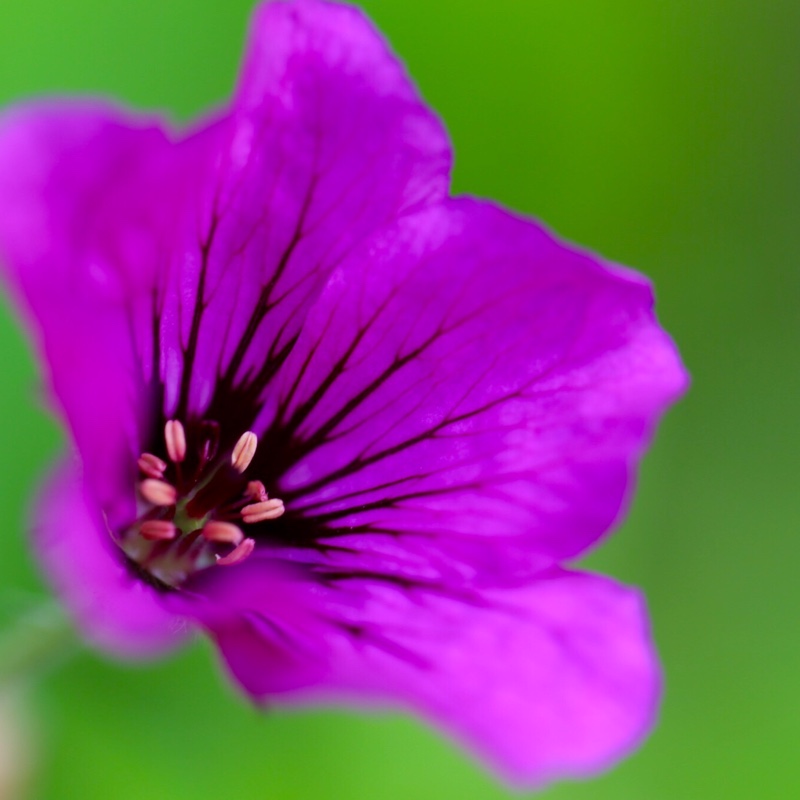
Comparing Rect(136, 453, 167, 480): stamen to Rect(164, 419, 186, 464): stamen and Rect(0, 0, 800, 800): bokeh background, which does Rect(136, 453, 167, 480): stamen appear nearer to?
Rect(164, 419, 186, 464): stamen

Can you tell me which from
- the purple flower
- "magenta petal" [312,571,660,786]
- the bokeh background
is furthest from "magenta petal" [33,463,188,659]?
the bokeh background

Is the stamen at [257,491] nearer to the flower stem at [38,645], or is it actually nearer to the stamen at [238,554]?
the stamen at [238,554]

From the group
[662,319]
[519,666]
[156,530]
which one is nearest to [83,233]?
[156,530]

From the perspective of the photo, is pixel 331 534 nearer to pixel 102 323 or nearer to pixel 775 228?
pixel 102 323

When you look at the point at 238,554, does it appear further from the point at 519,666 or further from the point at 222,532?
the point at 519,666

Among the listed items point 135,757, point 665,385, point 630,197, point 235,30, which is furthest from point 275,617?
point 630,197
